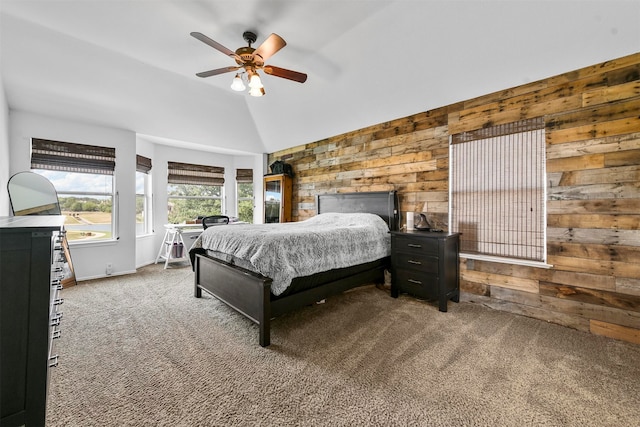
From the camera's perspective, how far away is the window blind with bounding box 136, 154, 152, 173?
4.88 metres

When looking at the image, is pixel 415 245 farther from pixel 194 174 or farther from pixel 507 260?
pixel 194 174

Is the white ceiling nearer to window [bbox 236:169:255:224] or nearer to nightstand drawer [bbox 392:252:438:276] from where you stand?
nightstand drawer [bbox 392:252:438:276]

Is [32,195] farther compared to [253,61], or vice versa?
[32,195]

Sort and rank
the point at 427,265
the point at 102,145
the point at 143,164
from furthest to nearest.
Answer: the point at 143,164, the point at 102,145, the point at 427,265

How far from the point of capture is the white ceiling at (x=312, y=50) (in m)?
2.37

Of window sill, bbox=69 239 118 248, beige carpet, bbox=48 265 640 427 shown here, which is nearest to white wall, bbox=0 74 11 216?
window sill, bbox=69 239 118 248

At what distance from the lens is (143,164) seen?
196 inches

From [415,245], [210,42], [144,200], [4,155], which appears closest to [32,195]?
[4,155]

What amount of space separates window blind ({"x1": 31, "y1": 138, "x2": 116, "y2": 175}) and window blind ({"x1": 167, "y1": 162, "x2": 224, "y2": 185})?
135 cm

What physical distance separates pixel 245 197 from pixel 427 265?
4677 mm

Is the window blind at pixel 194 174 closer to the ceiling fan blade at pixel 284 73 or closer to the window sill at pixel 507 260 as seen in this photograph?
the ceiling fan blade at pixel 284 73

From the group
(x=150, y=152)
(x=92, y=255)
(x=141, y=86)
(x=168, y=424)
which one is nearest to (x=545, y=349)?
(x=168, y=424)

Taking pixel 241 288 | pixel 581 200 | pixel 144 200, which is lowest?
pixel 241 288

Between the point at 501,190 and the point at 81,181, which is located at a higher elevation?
the point at 81,181
